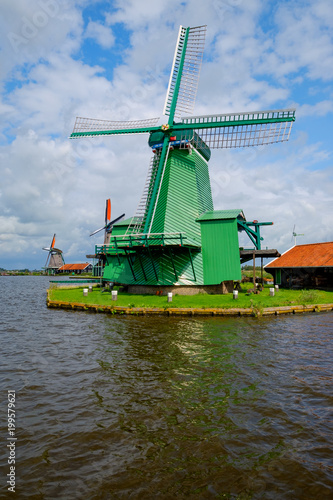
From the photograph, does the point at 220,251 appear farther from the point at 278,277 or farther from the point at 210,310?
the point at 278,277

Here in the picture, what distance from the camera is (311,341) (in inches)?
520

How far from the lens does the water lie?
4766mm

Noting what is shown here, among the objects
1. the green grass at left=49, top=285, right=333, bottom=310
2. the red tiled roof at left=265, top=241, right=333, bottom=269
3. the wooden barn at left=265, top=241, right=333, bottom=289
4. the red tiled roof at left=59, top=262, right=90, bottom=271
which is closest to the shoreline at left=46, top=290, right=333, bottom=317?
the green grass at left=49, top=285, right=333, bottom=310

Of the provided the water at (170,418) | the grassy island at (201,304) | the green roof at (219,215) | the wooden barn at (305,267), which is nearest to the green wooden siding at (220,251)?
the green roof at (219,215)

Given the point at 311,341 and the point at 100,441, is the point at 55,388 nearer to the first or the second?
the point at 100,441

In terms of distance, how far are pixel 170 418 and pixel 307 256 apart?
29.4 m

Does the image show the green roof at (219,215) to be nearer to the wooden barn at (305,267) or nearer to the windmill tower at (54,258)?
the wooden barn at (305,267)

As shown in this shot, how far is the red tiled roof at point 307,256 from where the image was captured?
98.1 ft

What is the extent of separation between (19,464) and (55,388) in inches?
121

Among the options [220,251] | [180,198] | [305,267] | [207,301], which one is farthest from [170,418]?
[305,267]

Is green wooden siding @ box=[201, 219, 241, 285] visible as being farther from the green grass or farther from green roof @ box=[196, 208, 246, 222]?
the green grass

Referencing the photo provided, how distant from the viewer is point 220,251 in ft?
86.3

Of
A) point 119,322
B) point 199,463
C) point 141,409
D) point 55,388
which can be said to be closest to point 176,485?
point 199,463

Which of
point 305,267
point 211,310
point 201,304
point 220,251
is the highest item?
point 220,251
